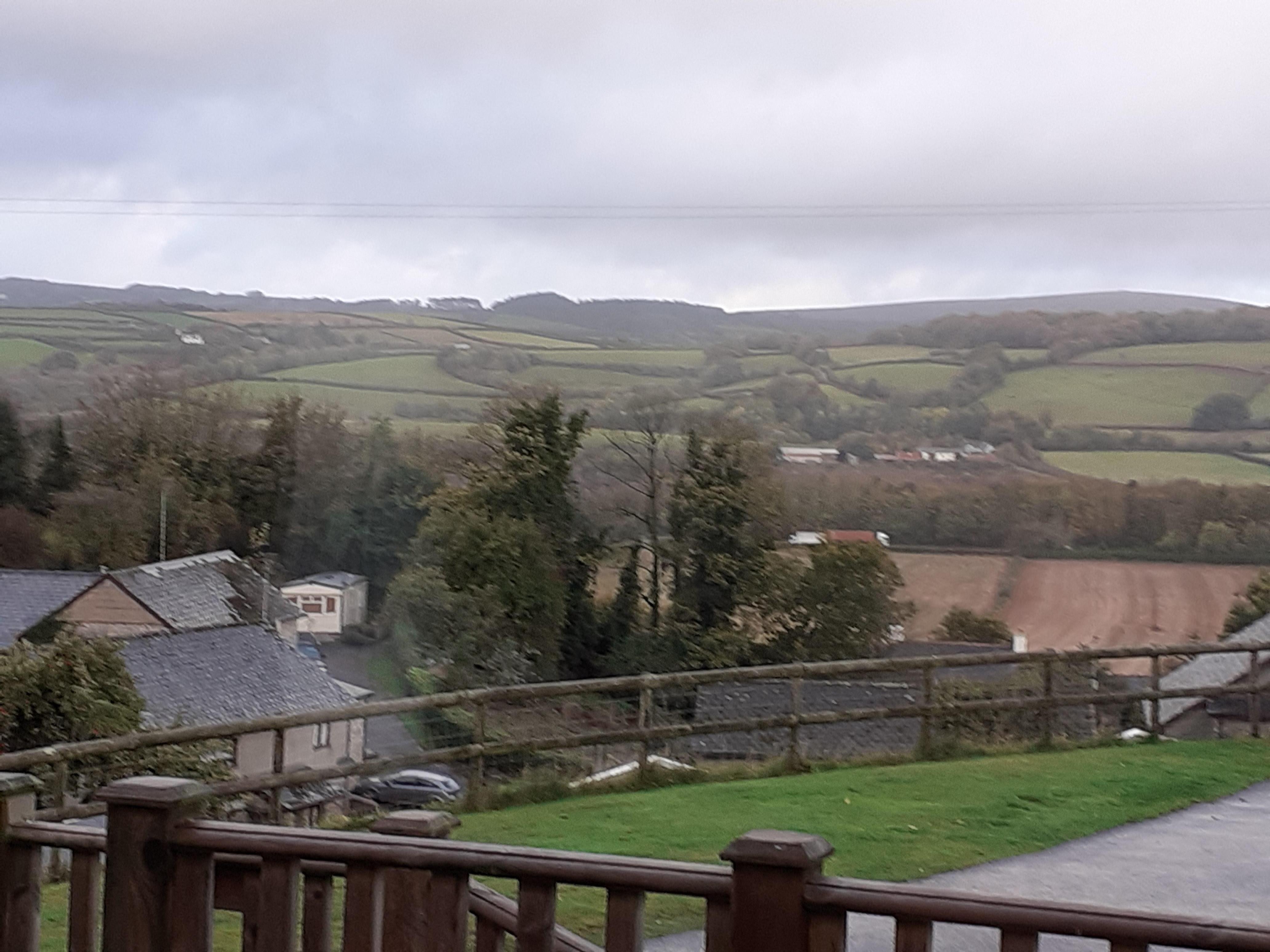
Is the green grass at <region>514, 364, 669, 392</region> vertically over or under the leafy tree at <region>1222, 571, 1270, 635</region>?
over

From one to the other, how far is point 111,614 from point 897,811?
22.9 ft

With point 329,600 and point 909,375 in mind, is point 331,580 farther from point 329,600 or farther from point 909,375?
point 909,375

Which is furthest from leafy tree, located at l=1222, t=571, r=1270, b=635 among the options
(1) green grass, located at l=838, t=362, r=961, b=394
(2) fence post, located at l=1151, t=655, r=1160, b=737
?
(1) green grass, located at l=838, t=362, r=961, b=394

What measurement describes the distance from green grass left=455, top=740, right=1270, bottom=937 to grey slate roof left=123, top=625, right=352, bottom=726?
12.3ft

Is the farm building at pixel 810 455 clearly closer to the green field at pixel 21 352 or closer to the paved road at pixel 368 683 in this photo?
the paved road at pixel 368 683

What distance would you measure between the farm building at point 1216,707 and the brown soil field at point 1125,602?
2.16m

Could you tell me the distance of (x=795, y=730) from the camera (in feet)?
28.9

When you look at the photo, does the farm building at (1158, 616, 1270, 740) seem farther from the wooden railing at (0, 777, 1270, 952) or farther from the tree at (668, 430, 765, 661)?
the wooden railing at (0, 777, 1270, 952)

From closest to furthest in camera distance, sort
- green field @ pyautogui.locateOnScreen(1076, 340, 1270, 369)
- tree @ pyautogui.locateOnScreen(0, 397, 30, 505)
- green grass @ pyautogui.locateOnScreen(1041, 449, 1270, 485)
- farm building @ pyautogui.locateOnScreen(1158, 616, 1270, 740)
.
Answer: farm building @ pyautogui.locateOnScreen(1158, 616, 1270, 740) < tree @ pyautogui.locateOnScreen(0, 397, 30, 505) < green grass @ pyautogui.locateOnScreen(1041, 449, 1270, 485) < green field @ pyautogui.locateOnScreen(1076, 340, 1270, 369)

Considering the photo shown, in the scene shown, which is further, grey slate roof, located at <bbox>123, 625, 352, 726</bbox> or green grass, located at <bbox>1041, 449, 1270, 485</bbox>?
green grass, located at <bbox>1041, 449, 1270, 485</bbox>

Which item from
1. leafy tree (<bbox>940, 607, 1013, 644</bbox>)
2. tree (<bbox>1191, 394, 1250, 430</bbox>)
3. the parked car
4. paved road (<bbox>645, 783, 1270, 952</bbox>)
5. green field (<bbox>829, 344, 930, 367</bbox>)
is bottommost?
the parked car

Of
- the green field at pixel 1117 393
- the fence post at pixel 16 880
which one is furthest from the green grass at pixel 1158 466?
the fence post at pixel 16 880

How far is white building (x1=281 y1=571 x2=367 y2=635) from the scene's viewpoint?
12320 mm

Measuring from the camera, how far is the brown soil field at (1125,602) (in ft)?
41.2
